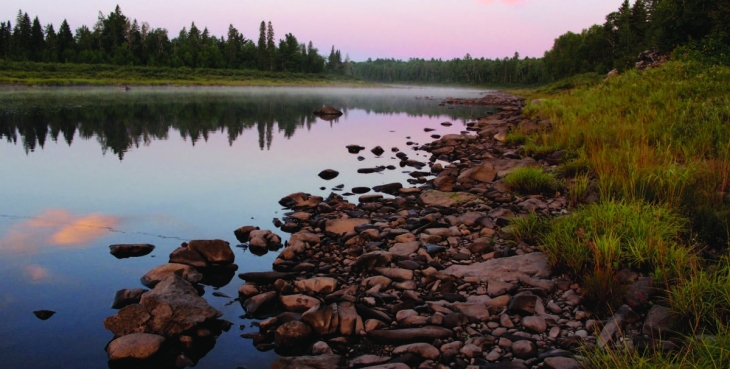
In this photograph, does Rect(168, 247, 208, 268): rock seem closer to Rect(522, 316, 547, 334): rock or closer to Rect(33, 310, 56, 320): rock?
Rect(33, 310, 56, 320): rock

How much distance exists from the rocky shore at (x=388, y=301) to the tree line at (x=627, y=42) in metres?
18.8

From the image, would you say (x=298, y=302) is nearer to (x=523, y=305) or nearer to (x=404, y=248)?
(x=404, y=248)

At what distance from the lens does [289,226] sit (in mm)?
8586

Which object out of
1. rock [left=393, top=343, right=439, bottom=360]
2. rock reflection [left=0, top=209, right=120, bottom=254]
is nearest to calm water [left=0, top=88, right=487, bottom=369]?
rock reflection [left=0, top=209, right=120, bottom=254]

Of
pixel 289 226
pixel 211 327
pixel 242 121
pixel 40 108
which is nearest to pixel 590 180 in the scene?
pixel 289 226

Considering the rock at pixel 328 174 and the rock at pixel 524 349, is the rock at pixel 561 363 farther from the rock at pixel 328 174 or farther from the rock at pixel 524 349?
the rock at pixel 328 174

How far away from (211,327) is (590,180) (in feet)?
22.6

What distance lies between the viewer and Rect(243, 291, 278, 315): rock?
5.43m

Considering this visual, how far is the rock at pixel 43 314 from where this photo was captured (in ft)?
17.2

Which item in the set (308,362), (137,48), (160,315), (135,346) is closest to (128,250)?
(160,315)

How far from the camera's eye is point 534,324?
444 cm

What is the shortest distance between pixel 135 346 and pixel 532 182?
7.29 m

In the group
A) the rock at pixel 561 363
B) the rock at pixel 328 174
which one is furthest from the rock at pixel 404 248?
the rock at pixel 328 174

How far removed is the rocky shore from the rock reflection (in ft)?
7.22
